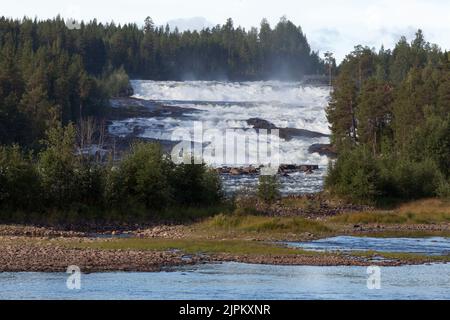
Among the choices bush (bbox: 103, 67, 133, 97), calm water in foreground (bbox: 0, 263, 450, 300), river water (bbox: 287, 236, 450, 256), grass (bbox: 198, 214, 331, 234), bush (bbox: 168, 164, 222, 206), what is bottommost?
river water (bbox: 287, 236, 450, 256)

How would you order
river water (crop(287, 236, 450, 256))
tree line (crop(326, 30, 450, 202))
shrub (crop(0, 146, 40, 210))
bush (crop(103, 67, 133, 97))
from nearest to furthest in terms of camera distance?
river water (crop(287, 236, 450, 256)) → shrub (crop(0, 146, 40, 210)) → tree line (crop(326, 30, 450, 202)) → bush (crop(103, 67, 133, 97))

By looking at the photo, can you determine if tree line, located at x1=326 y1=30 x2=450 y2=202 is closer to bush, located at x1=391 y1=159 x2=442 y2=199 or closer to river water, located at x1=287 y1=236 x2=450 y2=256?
bush, located at x1=391 y1=159 x2=442 y2=199

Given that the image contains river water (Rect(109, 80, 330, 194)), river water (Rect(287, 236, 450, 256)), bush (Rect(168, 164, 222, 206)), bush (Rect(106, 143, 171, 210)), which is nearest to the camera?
river water (Rect(287, 236, 450, 256))

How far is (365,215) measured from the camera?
64188 millimetres

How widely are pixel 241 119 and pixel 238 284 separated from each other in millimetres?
113623

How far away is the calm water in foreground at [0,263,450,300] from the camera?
1188 inches

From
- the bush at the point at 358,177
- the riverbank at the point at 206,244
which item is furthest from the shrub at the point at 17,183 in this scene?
the bush at the point at 358,177

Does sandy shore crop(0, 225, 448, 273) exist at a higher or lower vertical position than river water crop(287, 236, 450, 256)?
higher

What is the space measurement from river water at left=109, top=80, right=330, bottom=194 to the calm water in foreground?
46.8 m

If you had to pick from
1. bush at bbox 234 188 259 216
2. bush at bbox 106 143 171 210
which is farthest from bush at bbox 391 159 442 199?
bush at bbox 106 143 171 210

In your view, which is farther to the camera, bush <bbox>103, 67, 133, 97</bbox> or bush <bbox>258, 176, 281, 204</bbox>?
bush <bbox>103, 67, 133, 97</bbox>

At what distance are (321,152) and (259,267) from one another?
84594mm

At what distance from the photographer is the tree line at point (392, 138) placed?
78.1 m
